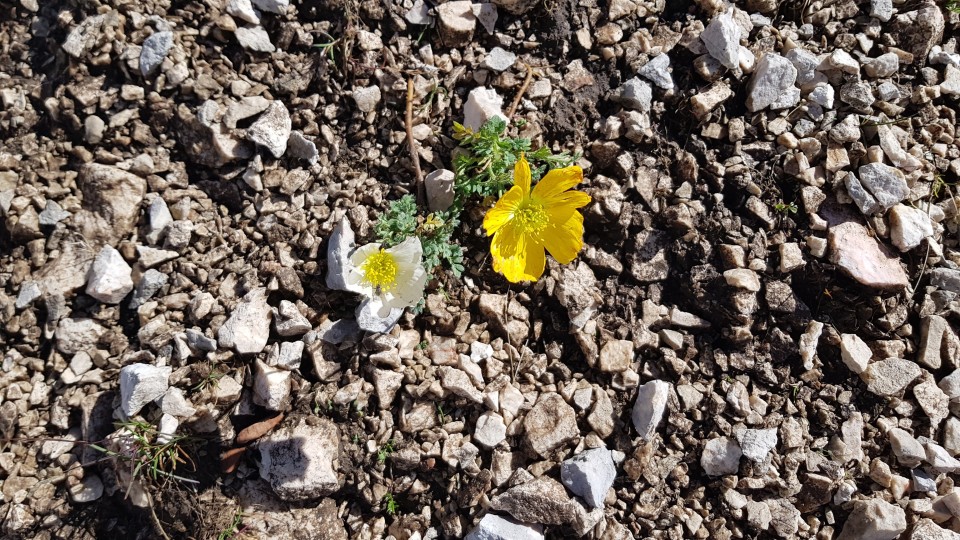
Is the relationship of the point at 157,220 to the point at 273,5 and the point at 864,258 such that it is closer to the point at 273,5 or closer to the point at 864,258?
the point at 273,5

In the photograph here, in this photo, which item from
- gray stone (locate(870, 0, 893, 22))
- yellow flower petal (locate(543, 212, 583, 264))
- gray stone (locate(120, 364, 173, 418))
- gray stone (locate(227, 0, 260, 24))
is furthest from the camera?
gray stone (locate(870, 0, 893, 22))

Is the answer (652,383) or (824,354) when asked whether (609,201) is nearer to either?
(652,383)

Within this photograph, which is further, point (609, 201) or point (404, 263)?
point (609, 201)

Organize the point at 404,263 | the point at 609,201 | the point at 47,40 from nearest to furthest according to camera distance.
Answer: the point at 404,263
the point at 609,201
the point at 47,40

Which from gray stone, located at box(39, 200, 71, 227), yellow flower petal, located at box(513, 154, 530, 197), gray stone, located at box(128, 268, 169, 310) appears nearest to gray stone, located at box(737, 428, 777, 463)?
yellow flower petal, located at box(513, 154, 530, 197)

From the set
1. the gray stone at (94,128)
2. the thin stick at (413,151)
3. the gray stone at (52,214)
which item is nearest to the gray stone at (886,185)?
the thin stick at (413,151)

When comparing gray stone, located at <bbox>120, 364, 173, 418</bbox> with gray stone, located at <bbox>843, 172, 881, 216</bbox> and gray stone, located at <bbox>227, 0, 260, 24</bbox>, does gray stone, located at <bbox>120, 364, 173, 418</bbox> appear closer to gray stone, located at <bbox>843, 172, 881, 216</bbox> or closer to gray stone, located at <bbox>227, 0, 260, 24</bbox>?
gray stone, located at <bbox>227, 0, 260, 24</bbox>

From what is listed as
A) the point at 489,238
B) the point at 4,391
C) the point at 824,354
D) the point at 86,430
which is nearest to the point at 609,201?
the point at 489,238
